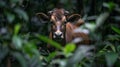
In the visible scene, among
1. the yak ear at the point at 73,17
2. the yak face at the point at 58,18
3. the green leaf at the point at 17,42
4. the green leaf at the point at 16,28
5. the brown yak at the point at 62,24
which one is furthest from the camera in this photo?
the yak ear at the point at 73,17

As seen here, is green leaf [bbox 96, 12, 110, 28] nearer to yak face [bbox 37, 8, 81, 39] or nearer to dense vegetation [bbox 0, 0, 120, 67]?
dense vegetation [bbox 0, 0, 120, 67]

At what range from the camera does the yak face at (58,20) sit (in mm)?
8672

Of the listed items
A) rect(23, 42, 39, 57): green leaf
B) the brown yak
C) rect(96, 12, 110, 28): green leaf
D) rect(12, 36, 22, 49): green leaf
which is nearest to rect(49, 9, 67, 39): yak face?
the brown yak

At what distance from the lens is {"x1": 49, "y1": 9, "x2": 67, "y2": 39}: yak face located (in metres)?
8.67

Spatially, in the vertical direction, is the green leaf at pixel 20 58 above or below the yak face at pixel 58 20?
above

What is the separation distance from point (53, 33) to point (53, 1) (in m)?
0.87

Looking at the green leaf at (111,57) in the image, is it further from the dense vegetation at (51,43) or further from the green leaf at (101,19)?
the green leaf at (101,19)

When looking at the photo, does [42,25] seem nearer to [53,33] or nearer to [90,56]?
[53,33]

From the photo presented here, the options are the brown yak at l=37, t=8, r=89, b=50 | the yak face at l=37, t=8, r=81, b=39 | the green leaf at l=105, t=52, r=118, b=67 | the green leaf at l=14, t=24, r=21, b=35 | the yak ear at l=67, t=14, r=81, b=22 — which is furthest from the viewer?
the yak ear at l=67, t=14, r=81, b=22

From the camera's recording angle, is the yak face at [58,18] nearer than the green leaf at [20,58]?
No

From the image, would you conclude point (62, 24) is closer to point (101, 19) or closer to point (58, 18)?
point (58, 18)

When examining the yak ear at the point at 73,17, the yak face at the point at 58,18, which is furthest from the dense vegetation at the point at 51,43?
the yak ear at the point at 73,17

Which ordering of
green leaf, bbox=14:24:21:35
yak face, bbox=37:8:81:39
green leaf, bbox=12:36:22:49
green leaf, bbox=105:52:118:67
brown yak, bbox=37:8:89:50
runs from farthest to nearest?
yak face, bbox=37:8:81:39 < brown yak, bbox=37:8:89:50 < green leaf, bbox=105:52:118:67 < green leaf, bbox=14:24:21:35 < green leaf, bbox=12:36:22:49

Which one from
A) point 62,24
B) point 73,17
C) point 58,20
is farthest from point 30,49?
point 73,17
